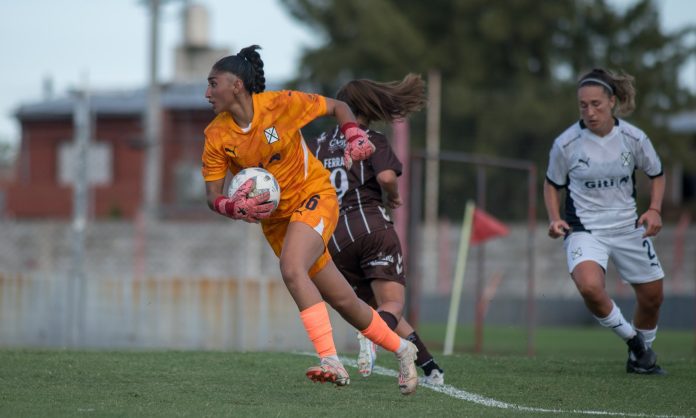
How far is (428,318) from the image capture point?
20297 millimetres

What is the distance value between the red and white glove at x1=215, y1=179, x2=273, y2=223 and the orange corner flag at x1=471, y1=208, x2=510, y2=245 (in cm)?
846

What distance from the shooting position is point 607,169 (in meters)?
7.73

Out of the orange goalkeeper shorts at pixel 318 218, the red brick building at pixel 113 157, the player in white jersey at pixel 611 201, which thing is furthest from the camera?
the red brick building at pixel 113 157

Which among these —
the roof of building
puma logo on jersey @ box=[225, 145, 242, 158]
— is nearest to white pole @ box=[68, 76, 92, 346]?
puma logo on jersey @ box=[225, 145, 242, 158]

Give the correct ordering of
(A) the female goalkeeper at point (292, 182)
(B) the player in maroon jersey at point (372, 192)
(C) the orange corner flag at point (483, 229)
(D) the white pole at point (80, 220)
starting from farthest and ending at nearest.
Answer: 1. (D) the white pole at point (80, 220)
2. (C) the orange corner flag at point (483, 229)
3. (B) the player in maroon jersey at point (372, 192)
4. (A) the female goalkeeper at point (292, 182)

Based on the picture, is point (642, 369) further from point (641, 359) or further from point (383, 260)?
point (383, 260)

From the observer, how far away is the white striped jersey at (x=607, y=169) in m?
7.74

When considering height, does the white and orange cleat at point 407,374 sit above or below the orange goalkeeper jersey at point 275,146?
below

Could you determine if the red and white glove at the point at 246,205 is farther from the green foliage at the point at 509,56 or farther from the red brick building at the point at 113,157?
the green foliage at the point at 509,56

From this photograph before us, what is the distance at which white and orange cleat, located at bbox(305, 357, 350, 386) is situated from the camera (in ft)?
19.1

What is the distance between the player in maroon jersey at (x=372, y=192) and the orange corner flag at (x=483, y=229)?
Answer: 6.92 m

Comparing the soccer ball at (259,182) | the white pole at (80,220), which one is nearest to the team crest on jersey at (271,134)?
the soccer ball at (259,182)

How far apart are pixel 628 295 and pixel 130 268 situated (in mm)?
9790

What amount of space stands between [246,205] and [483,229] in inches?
346
